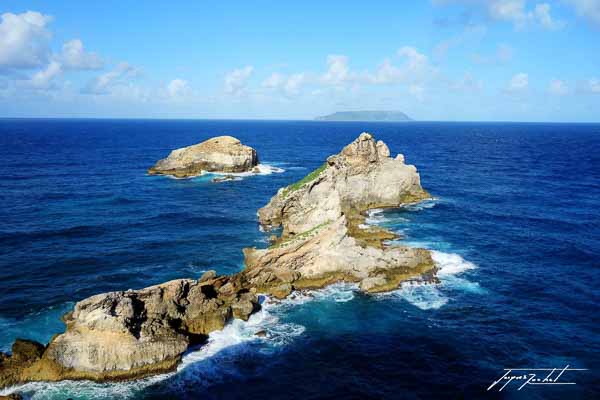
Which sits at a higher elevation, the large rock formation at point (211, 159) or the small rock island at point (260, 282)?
the large rock formation at point (211, 159)

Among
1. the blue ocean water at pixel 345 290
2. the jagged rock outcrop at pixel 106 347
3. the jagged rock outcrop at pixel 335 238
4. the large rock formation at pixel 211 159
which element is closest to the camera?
the jagged rock outcrop at pixel 106 347

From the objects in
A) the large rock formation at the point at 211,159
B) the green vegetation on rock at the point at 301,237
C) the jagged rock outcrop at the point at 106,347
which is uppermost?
the large rock formation at the point at 211,159

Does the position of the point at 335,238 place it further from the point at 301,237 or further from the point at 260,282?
the point at 260,282

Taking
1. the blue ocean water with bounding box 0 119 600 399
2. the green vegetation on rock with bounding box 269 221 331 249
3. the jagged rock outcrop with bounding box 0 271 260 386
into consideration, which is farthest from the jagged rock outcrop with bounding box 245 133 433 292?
the jagged rock outcrop with bounding box 0 271 260 386

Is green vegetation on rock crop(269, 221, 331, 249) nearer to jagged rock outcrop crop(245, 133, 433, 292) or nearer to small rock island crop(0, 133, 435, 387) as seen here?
jagged rock outcrop crop(245, 133, 433, 292)

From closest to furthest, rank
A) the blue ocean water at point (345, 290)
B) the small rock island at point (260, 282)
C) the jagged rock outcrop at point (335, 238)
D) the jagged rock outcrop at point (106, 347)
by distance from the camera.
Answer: the jagged rock outcrop at point (106, 347) < the blue ocean water at point (345, 290) < the small rock island at point (260, 282) < the jagged rock outcrop at point (335, 238)

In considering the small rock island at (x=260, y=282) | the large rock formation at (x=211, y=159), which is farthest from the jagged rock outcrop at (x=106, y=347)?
the large rock formation at (x=211, y=159)

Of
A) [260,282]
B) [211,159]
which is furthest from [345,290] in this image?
[211,159]

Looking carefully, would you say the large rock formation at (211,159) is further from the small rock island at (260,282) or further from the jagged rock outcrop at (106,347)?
the jagged rock outcrop at (106,347)
